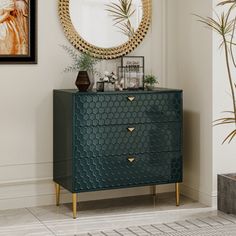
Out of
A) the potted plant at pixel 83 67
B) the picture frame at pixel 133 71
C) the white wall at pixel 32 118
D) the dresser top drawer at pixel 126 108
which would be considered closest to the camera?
the dresser top drawer at pixel 126 108

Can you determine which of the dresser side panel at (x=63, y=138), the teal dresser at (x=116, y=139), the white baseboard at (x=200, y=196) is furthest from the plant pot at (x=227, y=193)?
the dresser side panel at (x=63, y=138)

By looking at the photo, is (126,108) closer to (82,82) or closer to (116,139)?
(116,139)

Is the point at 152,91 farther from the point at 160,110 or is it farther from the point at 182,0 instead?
the point at 182,0

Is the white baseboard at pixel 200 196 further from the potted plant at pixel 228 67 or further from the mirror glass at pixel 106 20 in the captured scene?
the mirror glass at pixel 106 20

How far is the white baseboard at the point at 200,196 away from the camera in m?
4.99

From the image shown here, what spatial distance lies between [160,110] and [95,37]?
82 cm

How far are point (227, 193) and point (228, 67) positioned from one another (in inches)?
37.3

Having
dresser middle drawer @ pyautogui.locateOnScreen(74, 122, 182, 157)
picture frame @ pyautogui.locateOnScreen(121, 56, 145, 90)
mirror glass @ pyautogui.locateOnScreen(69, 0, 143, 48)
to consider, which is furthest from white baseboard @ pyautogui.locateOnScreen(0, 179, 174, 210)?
mirror glass @ pyautogui.locateOnScreen(69, 0, 143, 48)

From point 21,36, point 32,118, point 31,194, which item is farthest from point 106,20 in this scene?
point 31,194

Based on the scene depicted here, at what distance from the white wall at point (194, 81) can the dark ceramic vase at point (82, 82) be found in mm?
953

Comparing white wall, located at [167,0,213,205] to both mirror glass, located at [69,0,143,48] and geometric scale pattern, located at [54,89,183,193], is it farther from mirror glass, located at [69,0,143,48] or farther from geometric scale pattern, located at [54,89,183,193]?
mirror glass, located at [69,0,143,48]

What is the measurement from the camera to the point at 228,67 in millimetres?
4738

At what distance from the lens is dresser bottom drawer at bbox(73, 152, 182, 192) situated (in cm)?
469

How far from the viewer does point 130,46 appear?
524cm
